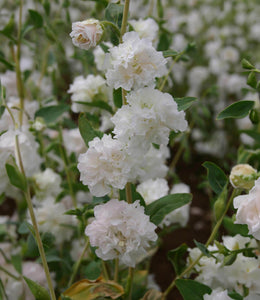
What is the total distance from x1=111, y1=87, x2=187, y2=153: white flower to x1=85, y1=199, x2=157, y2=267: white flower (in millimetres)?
98

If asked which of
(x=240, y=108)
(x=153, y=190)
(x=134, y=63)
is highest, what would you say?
(x=134, y=63)

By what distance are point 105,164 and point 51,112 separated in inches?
17.1

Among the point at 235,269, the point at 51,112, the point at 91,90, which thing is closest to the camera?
the point at 235,269

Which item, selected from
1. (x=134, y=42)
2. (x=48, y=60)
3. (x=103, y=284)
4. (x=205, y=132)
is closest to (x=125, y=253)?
(x=103, y=284)

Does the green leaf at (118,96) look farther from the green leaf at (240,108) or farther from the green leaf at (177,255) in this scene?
the green leaf at (177,255)

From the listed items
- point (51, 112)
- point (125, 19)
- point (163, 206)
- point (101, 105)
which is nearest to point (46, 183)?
point (51, 112)

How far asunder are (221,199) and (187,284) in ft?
0.51

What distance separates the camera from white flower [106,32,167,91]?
527 mm

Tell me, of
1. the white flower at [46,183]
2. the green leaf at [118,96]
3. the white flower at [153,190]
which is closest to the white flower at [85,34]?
the green leaf at [118,96]

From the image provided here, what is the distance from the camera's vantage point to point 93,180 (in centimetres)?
56

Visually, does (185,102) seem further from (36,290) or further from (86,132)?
(36,290)

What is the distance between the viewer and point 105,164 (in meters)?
0.56

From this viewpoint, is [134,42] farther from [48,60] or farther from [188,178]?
[188,178]

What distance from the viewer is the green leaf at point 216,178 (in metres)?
0.71
